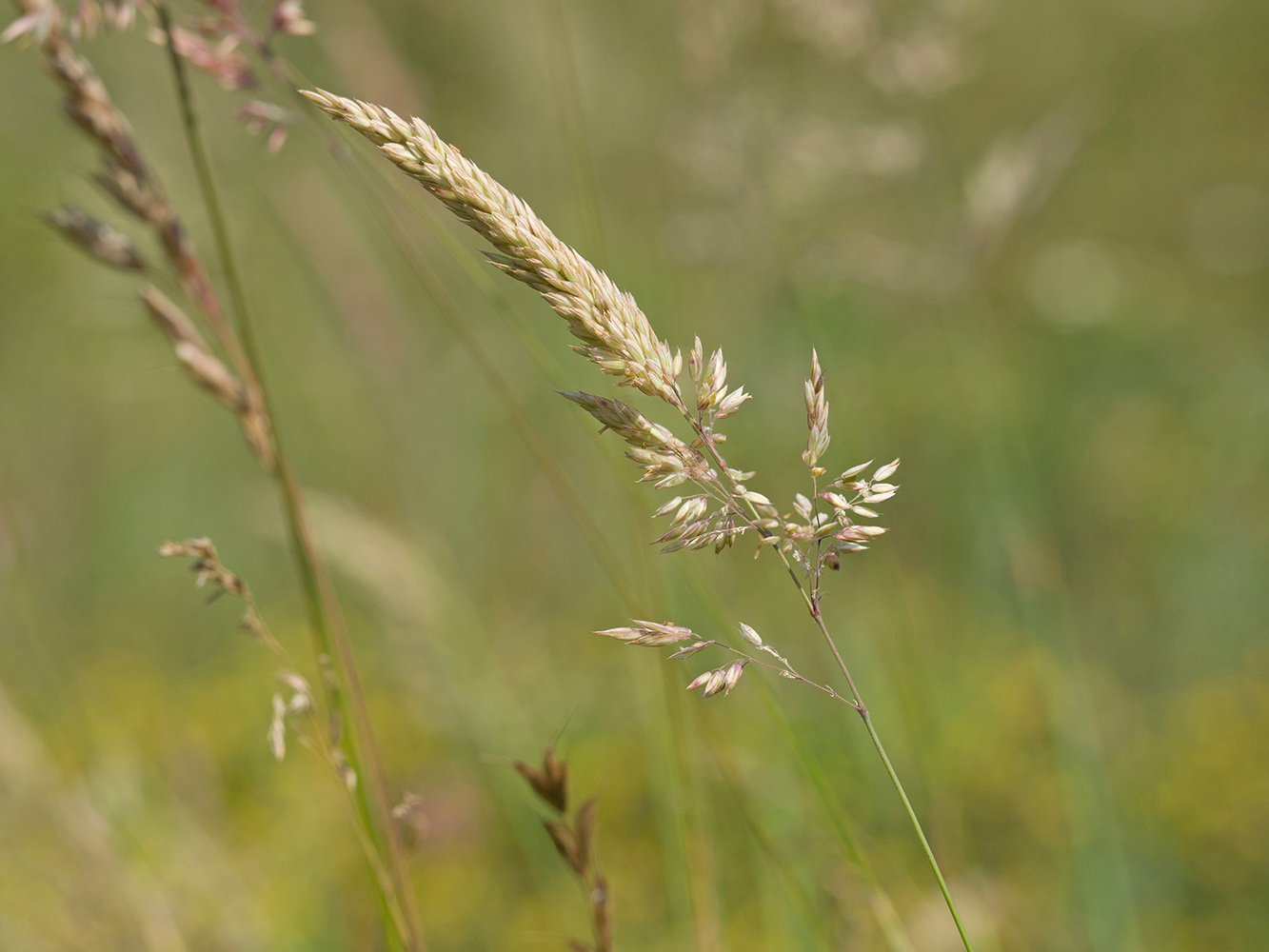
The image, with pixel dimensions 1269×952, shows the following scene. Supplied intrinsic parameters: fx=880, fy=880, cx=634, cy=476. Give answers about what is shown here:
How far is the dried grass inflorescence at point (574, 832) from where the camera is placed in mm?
697

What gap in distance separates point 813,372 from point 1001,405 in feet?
9.07

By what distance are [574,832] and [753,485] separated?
2284mm

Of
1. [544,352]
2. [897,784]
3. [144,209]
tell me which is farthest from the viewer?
[544,352]

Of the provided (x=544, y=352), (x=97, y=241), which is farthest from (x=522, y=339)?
(x=97, y=241)

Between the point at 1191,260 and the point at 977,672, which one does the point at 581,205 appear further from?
the point at 1191,260

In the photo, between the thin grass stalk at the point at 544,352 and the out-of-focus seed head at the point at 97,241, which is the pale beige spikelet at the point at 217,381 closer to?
the out-of-focus seed head at the point at 97,241

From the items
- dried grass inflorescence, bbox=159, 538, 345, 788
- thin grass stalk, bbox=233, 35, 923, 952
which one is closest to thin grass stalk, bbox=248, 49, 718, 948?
thin grass stalk, bbox=233, 35, 923, 952

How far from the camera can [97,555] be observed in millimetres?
3779

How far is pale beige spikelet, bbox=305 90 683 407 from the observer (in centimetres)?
56

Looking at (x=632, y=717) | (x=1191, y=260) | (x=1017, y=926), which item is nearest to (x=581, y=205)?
(x=1017, y=926)

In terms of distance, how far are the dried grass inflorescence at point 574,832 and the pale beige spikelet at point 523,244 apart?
31cm

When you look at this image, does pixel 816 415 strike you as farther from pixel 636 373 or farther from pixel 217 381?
pixel 217 381

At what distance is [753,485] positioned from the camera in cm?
295

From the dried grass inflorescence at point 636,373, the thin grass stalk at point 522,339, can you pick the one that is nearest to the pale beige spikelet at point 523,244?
the dried grass inflorescence at point 636,373
